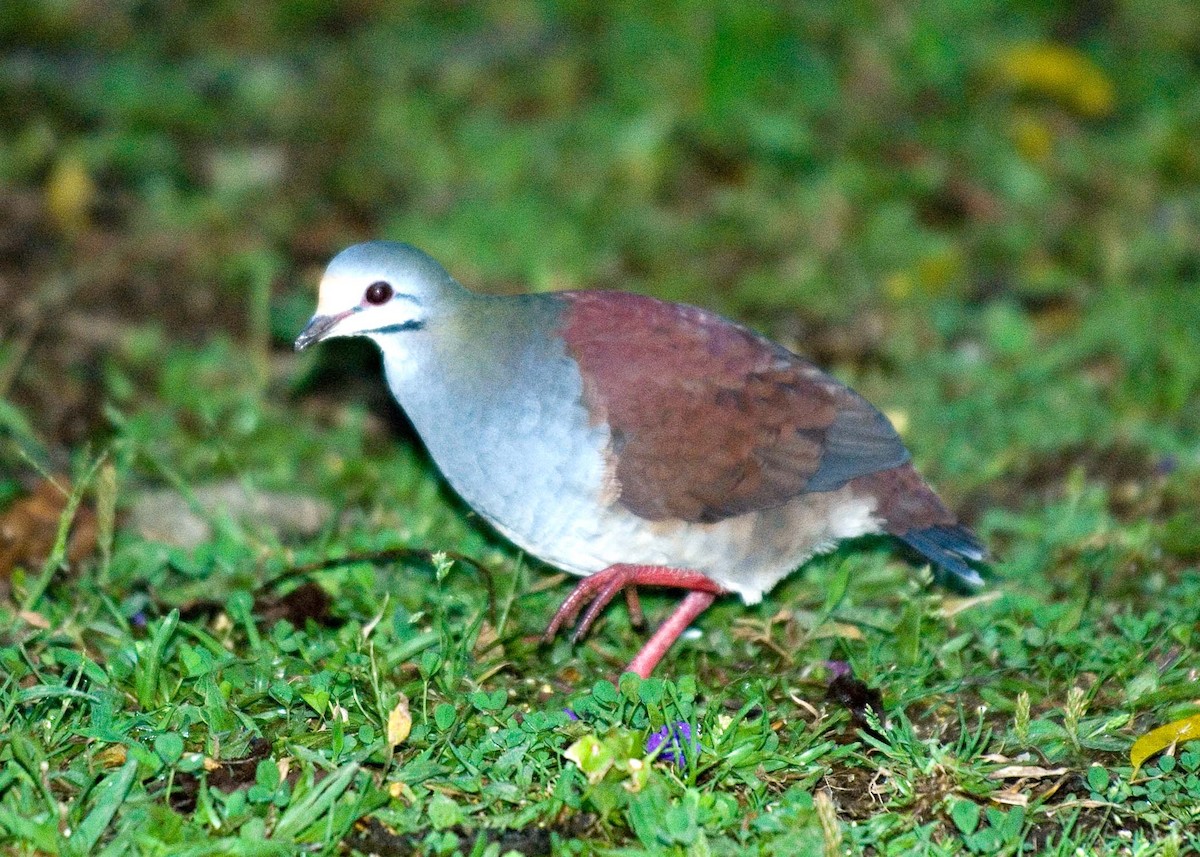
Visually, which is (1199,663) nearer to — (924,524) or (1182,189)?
(924,524)

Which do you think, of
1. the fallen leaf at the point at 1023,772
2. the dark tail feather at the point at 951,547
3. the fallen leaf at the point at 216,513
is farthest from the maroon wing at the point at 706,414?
the fallen leaf at the point at 216,513

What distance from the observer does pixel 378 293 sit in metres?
4.13

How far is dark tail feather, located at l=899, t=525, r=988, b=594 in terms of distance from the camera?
4332 mm

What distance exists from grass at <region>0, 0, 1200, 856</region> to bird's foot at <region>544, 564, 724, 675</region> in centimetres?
12

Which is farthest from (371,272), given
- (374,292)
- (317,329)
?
(317,329)

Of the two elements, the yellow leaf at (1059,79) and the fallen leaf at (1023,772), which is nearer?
the fallen leaf at (1023,772)

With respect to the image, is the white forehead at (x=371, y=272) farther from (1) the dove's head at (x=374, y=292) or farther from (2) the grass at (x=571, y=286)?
(2) the grass at (x=571, y=286)

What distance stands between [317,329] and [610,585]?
108cm

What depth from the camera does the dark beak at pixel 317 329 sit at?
13.5ft

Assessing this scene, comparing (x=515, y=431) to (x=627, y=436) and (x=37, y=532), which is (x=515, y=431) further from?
(x=37, y=532)

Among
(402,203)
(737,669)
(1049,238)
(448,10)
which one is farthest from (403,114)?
(737,669)

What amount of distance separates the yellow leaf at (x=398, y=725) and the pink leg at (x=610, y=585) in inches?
23.7

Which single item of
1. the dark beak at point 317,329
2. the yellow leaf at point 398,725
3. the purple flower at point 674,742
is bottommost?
the purple flower at point 674,742

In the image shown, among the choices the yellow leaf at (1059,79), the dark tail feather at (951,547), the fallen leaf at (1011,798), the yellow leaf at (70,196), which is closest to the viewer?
the fallen leaf at (1011,798)
